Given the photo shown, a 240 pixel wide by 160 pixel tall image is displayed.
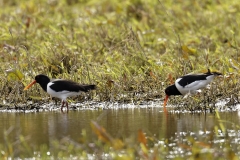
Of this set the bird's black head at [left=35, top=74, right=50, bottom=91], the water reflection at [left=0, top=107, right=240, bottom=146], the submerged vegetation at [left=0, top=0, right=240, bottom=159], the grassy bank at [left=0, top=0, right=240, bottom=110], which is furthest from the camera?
the grassy bank at [left=0, top=0, right=240, bottom=110]

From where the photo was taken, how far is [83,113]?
388 inches

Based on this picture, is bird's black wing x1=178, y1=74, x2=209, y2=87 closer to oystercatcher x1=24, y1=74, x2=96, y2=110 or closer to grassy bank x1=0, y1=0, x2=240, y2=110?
grassy bank x1=0, y1=0, x2=240, y2=110

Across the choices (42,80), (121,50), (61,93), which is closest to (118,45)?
(121,50)

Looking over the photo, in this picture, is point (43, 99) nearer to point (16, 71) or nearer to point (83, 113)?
point (16, 71)

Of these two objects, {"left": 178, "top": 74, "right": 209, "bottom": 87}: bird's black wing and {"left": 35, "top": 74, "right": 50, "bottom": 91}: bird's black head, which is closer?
{"left": 178, "top": 74, "right": 209, "bottom": 87}: bird's black wing

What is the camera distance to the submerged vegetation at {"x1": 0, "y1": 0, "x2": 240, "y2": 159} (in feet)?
34.3

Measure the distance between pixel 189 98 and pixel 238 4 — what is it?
22.1 ft

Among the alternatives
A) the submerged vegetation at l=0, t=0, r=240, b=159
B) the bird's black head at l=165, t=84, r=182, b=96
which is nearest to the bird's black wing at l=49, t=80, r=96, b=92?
the submerged vegetation at l=0, t=0, r=240, b=159

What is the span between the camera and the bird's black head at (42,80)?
421 inches

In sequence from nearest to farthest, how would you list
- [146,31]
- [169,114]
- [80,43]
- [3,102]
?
[169,114]
[3,102]
[80,43]
[146,31]

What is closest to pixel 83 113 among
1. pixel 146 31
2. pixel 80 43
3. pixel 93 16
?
pixel 80 43

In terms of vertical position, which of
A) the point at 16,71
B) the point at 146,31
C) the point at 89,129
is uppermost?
the point at 146,31

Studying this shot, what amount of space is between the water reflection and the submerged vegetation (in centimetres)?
44

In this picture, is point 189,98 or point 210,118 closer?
point 210,118
